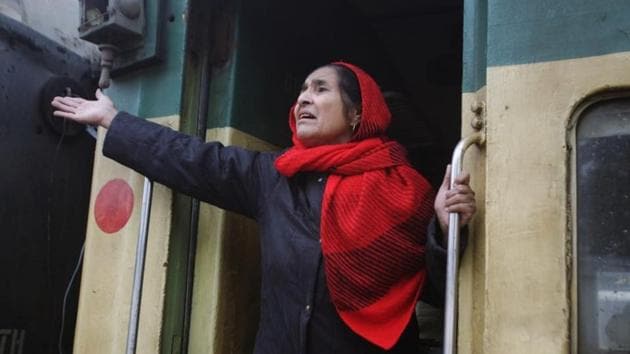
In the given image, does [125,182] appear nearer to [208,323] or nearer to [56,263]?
[208,323]

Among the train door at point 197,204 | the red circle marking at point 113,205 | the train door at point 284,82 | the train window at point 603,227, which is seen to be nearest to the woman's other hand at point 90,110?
the train door at point 197,204

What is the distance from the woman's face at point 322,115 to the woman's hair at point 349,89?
0.5 inches

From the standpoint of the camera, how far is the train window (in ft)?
4.28

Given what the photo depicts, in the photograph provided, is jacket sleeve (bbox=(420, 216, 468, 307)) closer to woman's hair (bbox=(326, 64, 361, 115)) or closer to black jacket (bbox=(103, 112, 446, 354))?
black jacket (bbox=(103, 112, 446, 354))

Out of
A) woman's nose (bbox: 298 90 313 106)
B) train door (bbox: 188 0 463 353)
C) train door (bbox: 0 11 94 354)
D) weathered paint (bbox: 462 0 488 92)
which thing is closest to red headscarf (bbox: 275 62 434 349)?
woman's nose (bbox: 298 90 313 106)

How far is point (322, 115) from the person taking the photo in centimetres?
195

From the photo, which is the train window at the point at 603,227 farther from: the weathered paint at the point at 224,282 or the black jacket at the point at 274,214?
the weathered paint at the point at 224,282

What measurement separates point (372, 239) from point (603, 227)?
1.76ft

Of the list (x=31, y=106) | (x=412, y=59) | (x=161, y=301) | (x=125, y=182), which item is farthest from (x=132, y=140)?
(x=412, y=59)

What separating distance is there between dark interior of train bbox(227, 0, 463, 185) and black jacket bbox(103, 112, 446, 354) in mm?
317

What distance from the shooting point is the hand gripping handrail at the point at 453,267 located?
4.35 ft

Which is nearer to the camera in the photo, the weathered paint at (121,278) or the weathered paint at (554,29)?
the weathered paint at (554,29)

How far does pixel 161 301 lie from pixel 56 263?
919 millimetres

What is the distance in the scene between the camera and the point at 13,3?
2.56m
